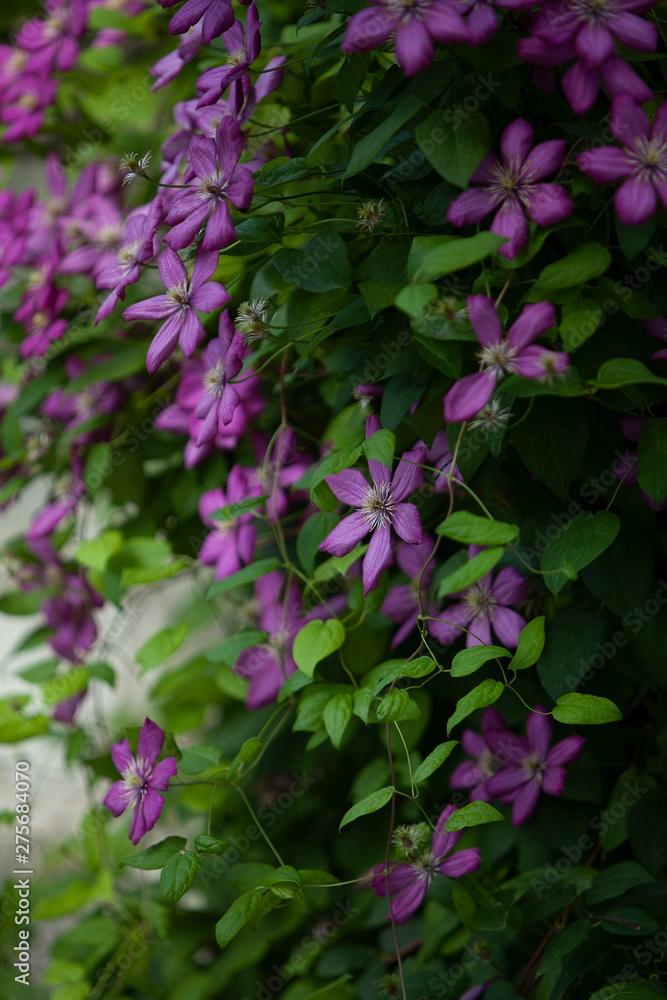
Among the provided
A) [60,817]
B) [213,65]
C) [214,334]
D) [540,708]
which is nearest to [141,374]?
[214,334]

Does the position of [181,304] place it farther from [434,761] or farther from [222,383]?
[434,761]

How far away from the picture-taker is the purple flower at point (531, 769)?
30.8 inches

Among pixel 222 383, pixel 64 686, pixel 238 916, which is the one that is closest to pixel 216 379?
pixel 222 383

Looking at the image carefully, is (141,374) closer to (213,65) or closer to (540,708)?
(213,65)

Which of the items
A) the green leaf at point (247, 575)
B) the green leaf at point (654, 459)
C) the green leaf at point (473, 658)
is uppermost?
the green leaf at point (654, 459)

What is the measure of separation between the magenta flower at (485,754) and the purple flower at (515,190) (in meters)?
0.48

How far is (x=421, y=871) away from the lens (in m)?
0.74

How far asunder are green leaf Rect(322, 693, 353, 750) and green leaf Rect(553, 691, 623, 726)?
0.18 meters

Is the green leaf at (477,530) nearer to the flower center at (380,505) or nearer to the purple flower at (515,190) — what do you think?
the flower center at (380,505)

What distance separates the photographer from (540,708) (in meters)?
0.81

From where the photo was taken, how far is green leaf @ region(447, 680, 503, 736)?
0.59m

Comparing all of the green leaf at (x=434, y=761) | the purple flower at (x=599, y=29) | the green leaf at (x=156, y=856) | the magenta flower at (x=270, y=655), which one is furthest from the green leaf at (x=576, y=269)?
the green leaf at (x=156, y=856)

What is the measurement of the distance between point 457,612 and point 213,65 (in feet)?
2.24

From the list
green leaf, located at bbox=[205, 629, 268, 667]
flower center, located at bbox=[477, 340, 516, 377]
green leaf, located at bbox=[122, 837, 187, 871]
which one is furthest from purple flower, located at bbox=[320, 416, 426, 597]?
green leaf, located at bbox=[122, 837, 187, 871]
